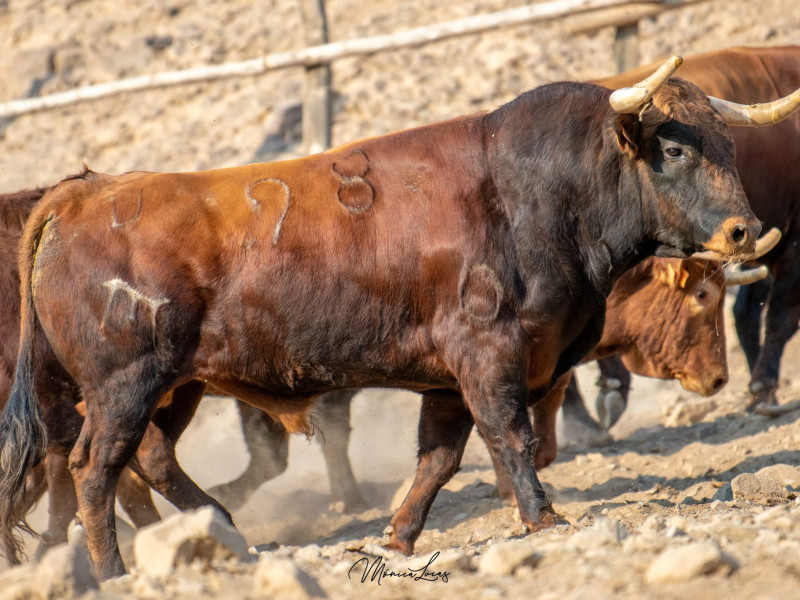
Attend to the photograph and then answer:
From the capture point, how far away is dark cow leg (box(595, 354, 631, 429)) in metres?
7.60

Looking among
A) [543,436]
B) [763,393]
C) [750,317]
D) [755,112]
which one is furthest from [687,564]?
[750,317]

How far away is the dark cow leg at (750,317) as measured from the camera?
25.1ft

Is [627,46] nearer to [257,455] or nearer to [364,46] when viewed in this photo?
[364,46]

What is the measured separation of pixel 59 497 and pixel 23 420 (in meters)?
1.55

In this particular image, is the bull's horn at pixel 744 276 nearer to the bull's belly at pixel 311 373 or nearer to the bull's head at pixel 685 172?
the bull's head at pixel 685 172

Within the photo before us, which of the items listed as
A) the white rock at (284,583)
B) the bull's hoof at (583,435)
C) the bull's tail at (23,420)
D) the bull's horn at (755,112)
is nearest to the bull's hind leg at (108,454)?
the bull's tail at (23,420)

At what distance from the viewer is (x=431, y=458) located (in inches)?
195

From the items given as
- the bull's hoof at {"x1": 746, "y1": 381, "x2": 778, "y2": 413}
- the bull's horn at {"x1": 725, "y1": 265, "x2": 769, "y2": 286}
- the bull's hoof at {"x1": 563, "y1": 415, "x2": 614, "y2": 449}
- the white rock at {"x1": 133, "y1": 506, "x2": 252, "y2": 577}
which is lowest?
the bull's hoof at {"x1": 563, "y1": 415, "x2": 614, "y2": 449}

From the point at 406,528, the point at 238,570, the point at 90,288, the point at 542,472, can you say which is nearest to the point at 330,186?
the point at 90,288

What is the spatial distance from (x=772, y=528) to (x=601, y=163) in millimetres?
1666

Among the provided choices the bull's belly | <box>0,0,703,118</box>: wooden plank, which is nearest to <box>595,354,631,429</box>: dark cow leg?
<box>0,0,703,118</box>: wooden plank

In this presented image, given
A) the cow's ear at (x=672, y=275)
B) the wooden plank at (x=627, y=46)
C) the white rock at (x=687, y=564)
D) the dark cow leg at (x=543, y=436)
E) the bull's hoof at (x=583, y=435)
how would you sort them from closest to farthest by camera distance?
the white rock at (x=687, y=564)
the dark cow leg at (x=543, y=436)
the cow's ear at (x=672, y=275)
the bull's hoof at (x=583, y=435)
the wooden plank at (x=627, y=46)

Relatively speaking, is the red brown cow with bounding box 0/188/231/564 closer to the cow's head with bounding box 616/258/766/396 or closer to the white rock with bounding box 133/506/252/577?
the white rock with bounding box 133/506/252/577

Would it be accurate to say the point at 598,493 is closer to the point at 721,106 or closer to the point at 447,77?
the point at 721,106
